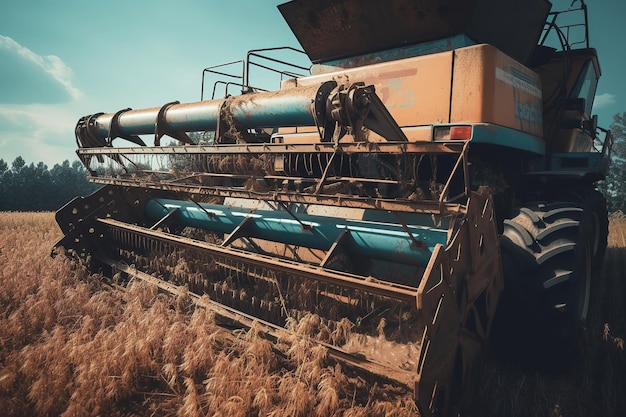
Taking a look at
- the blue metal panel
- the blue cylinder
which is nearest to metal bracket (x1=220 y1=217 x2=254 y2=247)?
the blue cylinder

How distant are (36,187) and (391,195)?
1804 inches

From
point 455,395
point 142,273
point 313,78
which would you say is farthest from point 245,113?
point 455,395

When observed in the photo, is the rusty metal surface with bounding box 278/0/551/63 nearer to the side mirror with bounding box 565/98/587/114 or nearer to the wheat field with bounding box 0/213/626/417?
the side mirror with bounding box 565/98/587/114

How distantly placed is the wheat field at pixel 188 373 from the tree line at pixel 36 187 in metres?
39.6

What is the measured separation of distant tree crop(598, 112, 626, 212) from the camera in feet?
124

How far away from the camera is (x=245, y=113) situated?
3123mm

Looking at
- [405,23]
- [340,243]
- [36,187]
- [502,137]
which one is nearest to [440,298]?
[340,243]

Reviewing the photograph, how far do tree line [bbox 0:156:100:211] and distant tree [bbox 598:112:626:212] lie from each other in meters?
50.3

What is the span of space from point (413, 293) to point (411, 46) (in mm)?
2656

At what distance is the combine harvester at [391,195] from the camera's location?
2.26m

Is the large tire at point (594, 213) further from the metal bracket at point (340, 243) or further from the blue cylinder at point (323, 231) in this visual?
the metal bracket at point (340, 243)

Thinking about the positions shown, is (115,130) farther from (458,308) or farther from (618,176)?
(618,176)

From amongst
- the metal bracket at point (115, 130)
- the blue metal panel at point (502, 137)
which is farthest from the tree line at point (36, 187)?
the blue metal panel at point (502, 137)

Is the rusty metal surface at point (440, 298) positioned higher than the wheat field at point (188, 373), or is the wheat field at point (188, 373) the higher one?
the rusty metal surface at point (440, 298)
